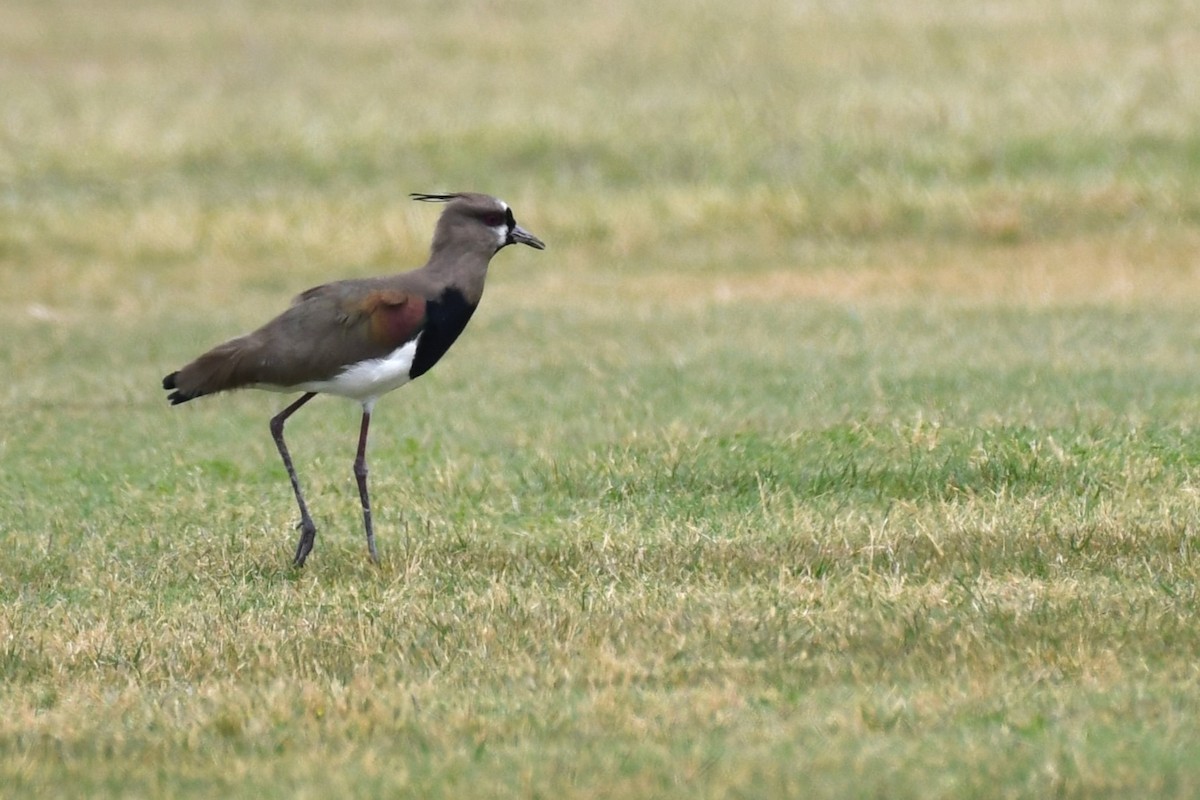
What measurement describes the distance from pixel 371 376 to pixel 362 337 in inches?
7.3

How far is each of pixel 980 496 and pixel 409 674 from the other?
3594mm

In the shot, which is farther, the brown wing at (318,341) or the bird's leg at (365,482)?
the bird's leg at (365,482)

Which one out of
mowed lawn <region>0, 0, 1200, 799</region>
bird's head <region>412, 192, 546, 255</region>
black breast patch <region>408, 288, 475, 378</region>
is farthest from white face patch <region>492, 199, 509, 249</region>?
mowed lawn <region>0, 0, 1200, 799</region>

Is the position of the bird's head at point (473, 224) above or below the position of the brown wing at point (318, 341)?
above

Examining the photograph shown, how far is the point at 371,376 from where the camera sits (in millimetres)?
8883

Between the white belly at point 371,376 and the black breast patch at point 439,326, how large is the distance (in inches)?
1.5

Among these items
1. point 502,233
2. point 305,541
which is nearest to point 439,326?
point 502,233

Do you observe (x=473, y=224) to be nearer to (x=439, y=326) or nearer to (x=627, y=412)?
(x=439, y=326)

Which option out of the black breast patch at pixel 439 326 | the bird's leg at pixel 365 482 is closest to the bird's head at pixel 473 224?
the black breast patch at pixel 439 326

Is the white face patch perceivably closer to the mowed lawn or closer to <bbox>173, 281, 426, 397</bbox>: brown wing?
<bbox>173, 281, 426, 397</bbox>: brown wing

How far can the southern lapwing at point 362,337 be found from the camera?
883cm

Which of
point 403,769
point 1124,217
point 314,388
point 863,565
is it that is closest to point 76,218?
point 1124,217

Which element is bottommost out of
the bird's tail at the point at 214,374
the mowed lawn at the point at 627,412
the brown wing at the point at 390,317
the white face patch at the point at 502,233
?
the mowed lawn at the point at 627,412

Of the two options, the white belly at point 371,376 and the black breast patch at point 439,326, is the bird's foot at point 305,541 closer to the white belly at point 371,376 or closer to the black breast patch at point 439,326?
the white belly at point 371,376
